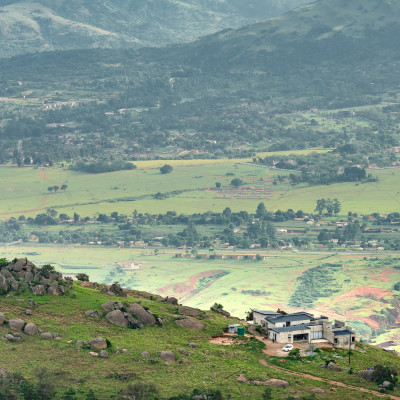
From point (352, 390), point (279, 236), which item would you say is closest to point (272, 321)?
point (352, 390)

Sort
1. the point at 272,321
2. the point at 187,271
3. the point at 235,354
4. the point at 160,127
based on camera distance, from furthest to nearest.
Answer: the point at 160,127, the point at 187,271, the point at 272,321, the point at 235,354

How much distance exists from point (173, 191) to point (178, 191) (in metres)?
0.89

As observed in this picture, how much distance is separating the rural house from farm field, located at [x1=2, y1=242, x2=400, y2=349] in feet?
87.9

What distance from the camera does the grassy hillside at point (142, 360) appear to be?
4738cm

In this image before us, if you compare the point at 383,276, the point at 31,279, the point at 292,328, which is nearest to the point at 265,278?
the point at 383,276

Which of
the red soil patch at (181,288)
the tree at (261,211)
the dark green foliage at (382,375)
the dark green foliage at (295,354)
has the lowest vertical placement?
the red soil patch at (181,288)

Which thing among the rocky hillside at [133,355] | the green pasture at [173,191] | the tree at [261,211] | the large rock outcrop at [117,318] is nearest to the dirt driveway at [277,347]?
the rocky hillside at [133,355]

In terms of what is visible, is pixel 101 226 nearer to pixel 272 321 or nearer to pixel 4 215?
pixel 4 215

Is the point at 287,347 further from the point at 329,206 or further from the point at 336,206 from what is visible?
the point at 329,206

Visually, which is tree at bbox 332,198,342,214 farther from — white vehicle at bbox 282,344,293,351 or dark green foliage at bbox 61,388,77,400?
dark green foliage at bbox 61,388,77,400

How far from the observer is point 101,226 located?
13225cm

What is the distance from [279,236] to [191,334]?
236 feet

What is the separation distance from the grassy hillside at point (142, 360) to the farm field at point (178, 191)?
83.2m

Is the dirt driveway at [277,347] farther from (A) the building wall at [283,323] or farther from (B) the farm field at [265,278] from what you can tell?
(B) the farm field at [265,278]
